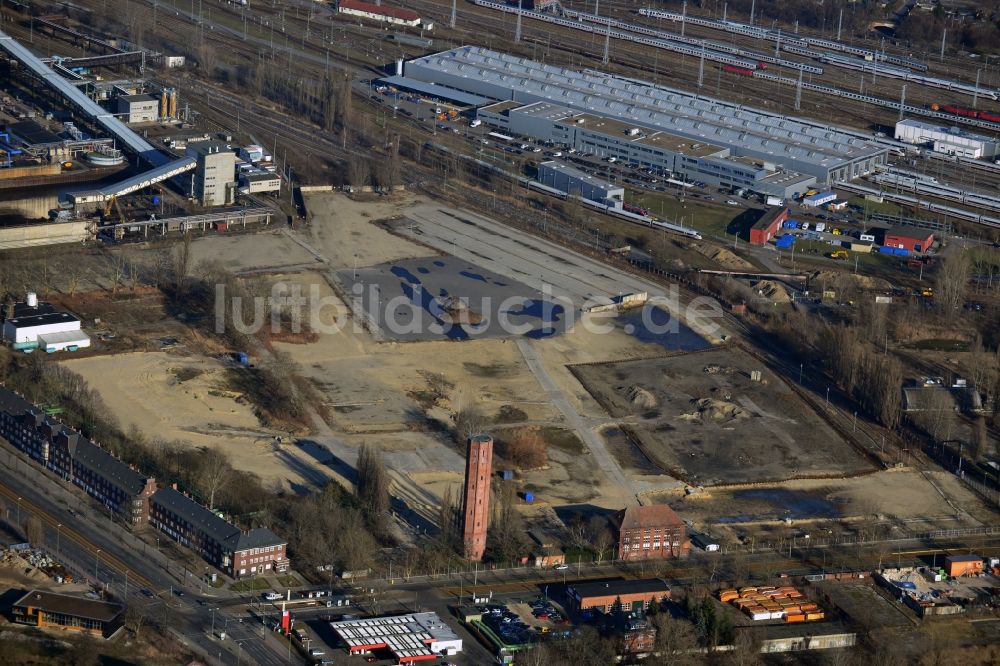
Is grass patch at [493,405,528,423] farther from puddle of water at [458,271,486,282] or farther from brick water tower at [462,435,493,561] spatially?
puddle of water at [458,271,486,282]

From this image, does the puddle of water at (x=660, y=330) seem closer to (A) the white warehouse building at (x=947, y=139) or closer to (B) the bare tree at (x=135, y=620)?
(B) the bare tree at (x=135, y=620)

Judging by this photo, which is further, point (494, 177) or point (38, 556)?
point (494, 177)

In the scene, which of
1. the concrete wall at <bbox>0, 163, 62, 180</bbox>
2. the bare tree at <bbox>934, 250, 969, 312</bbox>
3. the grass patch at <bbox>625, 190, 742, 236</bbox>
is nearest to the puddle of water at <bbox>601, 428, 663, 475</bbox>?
the bare tree at <bbox>934, 250, 969, 312</bbox>

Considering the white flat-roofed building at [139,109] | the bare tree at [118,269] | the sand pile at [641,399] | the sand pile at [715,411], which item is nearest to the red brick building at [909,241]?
the sand pile at [715,411]

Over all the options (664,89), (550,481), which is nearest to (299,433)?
(550,481)

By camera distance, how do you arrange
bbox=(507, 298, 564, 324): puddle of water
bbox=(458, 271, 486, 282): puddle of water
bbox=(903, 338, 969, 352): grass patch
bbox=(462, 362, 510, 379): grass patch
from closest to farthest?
bbox=(462, 362, 510, 379): grass patch → bbox=(903, 338, 969, 352): grass patch → bbox=(507, 298, 564, 324): puddle of water → bbox=(458, 271, 486, 282): puddle of water

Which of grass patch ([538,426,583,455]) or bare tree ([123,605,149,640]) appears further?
grass patch ([538,426,583,455])

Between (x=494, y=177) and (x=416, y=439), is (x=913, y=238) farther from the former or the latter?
(x=416, y=439)
